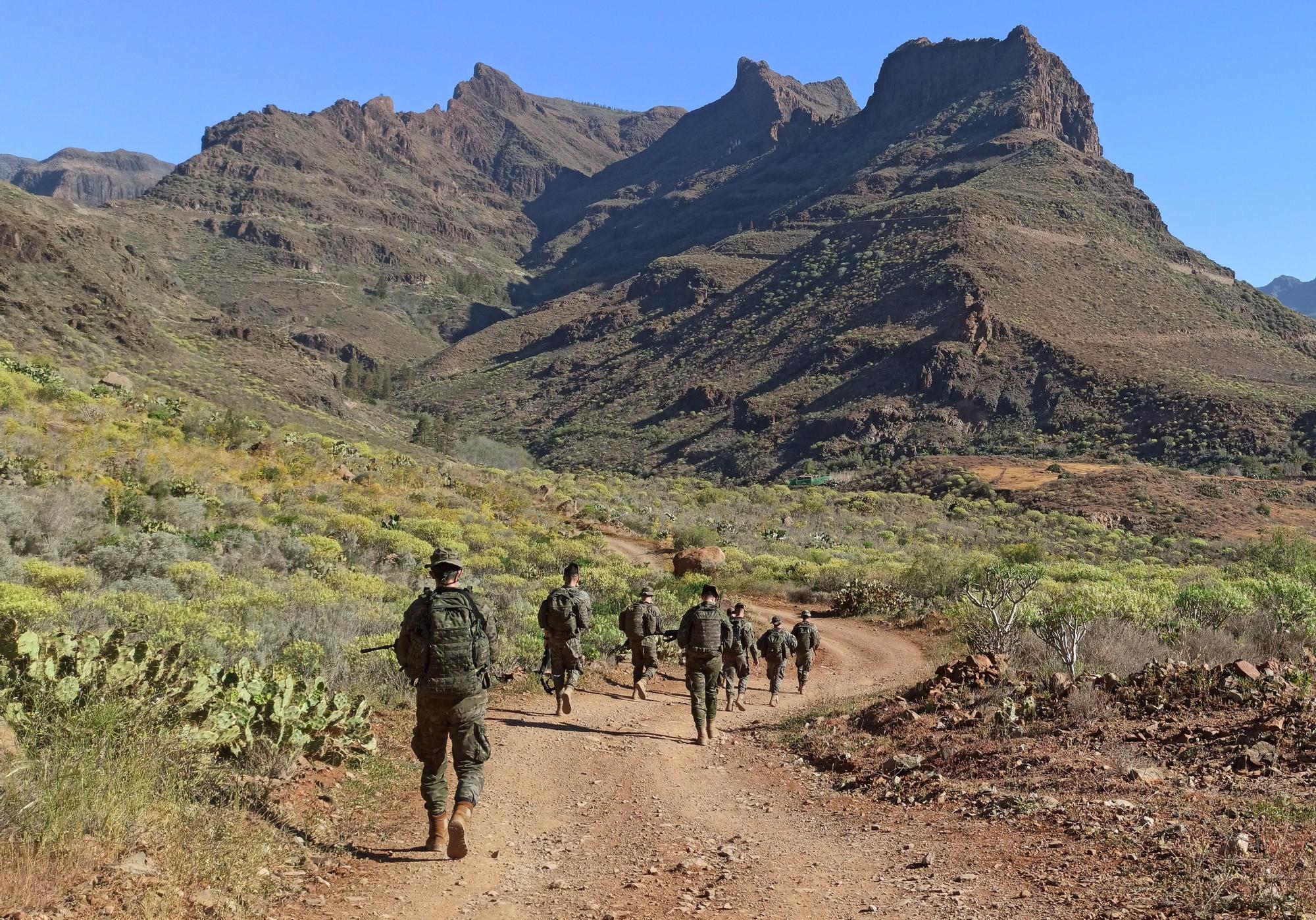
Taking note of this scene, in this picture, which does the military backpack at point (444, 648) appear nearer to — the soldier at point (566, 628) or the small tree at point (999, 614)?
the soldier at point (566, 628)

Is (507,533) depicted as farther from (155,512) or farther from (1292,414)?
(1292,414)

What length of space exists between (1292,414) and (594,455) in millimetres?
47877

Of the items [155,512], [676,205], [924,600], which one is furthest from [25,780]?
[676,205]

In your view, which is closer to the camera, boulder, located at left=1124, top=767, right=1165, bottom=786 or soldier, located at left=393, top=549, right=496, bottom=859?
soldier, located at left=393, top=549, right=496, bottom=859

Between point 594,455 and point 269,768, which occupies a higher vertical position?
point 594,455

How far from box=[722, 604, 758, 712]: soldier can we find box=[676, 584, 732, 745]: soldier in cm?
163

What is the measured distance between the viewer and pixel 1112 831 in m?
4.71

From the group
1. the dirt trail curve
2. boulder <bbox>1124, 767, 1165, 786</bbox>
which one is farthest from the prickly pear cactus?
boulder <bbox>1124, 767, 1165, 786</bbox>

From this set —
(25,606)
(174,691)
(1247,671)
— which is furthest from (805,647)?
(25,606)

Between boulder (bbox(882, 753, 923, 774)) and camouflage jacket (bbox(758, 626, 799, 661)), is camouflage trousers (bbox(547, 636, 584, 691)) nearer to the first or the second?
camouflage jacket (bbox(758, 626, 799, 661))

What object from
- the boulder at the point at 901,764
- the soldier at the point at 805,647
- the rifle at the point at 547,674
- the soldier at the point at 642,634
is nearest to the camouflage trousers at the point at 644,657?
the soldier at the point at 642,634

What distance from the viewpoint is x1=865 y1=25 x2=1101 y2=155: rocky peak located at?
117m

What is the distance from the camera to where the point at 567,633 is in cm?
884

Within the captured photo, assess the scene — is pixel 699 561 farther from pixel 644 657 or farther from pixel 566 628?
pixel 566 628
